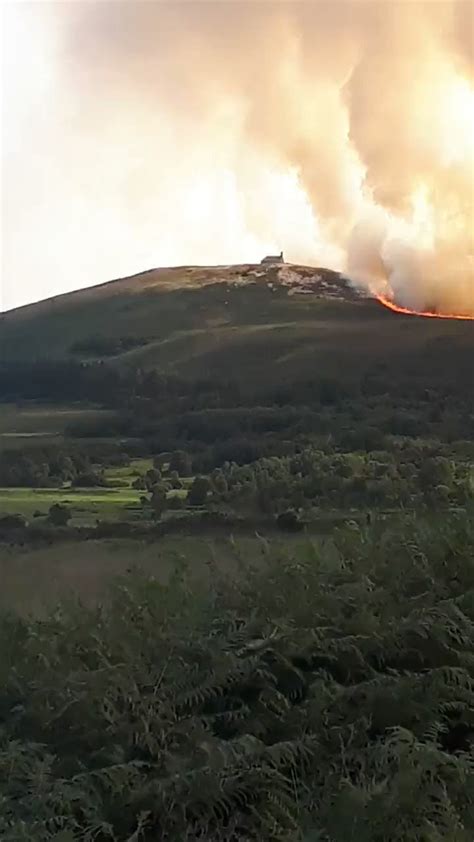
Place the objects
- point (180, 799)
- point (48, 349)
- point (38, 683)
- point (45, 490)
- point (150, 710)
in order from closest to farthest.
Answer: point (180, 799) < point (150, 710) < point (38, 683) < point (45, 490) < point (48, 349)

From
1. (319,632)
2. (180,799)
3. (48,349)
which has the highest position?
(48,349)

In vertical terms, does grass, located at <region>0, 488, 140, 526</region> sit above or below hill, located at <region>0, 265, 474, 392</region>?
below

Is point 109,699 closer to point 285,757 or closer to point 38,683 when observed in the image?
point 38,683

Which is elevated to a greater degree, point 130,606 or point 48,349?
point 48,349

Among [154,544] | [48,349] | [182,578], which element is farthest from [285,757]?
[48,349]

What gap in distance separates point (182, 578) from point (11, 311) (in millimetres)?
149329

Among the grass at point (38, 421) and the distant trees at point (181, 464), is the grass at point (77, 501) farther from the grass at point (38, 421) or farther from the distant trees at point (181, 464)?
the grass at point (38, 421)

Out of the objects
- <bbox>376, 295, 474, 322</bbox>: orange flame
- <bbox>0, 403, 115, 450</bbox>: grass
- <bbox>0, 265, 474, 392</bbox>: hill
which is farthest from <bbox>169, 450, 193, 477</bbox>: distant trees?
<bbox>376, 295, 474, 322</bbox>: orange flame

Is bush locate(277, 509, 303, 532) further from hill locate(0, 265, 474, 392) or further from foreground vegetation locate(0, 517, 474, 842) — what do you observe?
hill locate(0, 265, 474, 392)

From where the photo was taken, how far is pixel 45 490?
990 inches

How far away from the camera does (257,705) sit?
8039 millimetres

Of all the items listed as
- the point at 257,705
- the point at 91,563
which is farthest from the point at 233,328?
the point at 257,705

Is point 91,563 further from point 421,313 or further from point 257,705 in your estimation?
point 421,313

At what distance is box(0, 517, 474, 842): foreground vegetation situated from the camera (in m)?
6.67
